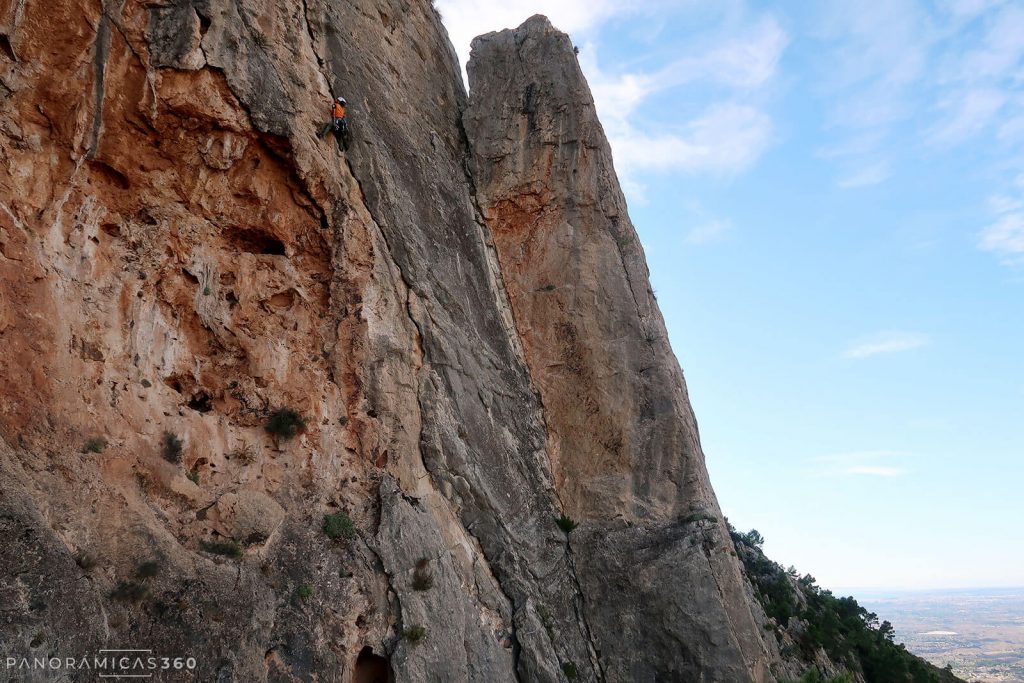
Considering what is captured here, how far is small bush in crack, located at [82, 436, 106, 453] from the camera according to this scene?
9.62 metres

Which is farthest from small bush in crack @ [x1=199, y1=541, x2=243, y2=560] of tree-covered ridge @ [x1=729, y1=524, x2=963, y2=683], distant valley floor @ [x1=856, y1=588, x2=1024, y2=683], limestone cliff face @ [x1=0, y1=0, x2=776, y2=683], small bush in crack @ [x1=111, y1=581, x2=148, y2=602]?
distant valley floor @ [x1=856, y1=588, x2=1024, y2=683]

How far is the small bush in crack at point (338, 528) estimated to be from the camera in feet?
36.7

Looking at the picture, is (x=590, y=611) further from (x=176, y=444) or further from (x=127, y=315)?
(x=127, y=315)

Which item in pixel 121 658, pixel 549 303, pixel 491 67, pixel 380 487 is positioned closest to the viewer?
pixel 121 658

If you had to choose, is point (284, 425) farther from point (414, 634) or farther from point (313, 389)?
point (414, 634)

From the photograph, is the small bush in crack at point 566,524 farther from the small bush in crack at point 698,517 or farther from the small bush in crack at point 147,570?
the small bush in crack at point 147,570

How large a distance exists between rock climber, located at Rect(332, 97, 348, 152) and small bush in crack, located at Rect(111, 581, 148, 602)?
8.40 m

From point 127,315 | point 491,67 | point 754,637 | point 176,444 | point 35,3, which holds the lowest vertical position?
point 754,637

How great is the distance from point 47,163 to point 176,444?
449 centimetres

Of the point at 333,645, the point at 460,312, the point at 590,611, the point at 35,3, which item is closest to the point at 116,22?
the point at 35,3

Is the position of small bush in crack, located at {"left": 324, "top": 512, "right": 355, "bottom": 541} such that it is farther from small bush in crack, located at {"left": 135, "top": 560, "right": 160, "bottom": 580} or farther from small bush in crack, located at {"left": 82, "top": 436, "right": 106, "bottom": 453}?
small bush in crack, located at {"left": 82, "top": 436, "right": 106, "bottom": 453}

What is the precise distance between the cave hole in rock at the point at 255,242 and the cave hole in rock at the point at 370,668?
6.99 metres

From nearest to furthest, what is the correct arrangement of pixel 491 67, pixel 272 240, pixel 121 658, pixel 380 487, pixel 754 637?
1. pixel 121 658
2. pixel 380 487
3. pixel 272 240
4. pixel 754 637
5. pixel 491 67

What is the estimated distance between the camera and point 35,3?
10180mm
